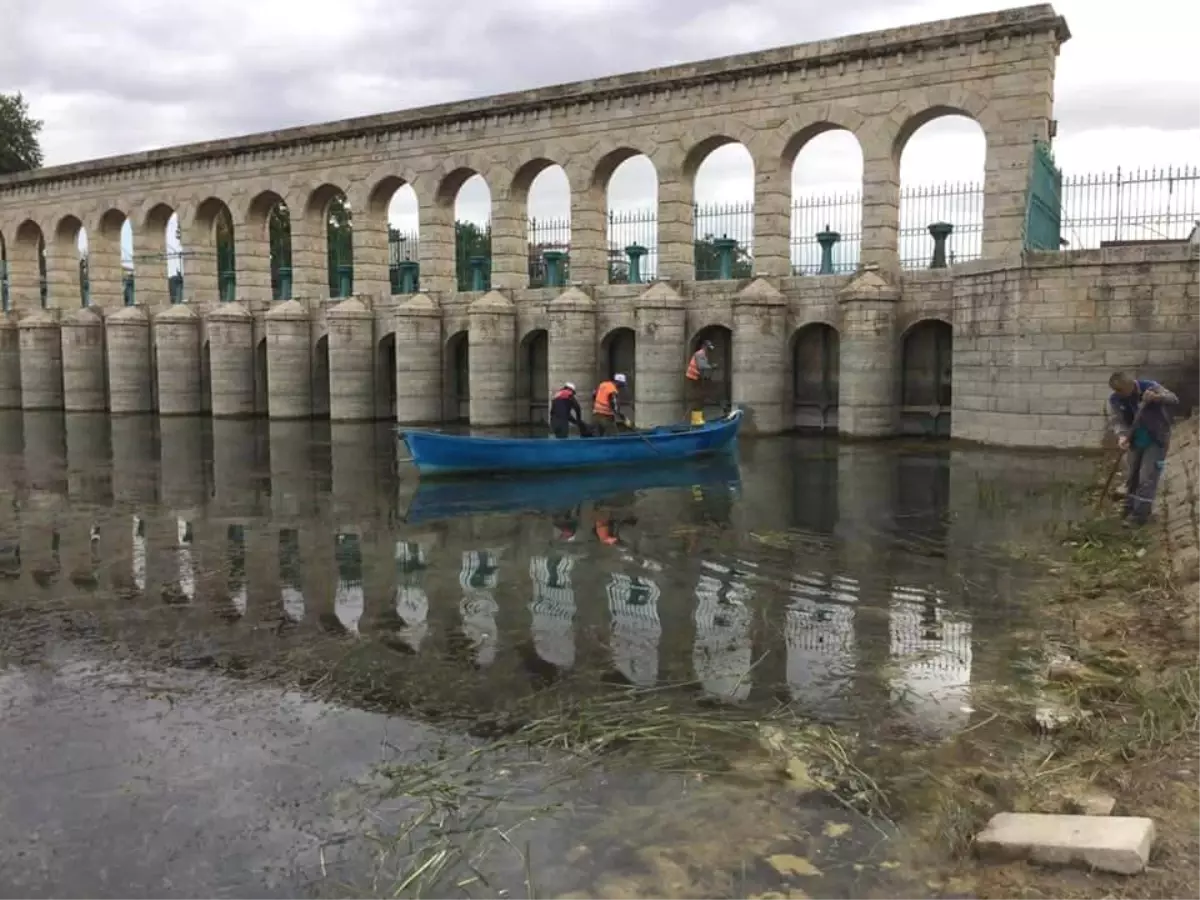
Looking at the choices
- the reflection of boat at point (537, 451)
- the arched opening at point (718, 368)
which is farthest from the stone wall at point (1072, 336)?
the arched opening at point (718, 368)

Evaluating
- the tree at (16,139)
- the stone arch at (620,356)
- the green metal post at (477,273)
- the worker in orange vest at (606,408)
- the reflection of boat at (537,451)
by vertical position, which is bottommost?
the reflection of boat at (537,451)

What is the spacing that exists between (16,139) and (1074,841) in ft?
190

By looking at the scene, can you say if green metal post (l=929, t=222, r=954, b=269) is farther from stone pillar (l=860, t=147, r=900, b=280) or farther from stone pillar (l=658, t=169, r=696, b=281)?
stone pillar (l=658, t=169, r=696, b=281)

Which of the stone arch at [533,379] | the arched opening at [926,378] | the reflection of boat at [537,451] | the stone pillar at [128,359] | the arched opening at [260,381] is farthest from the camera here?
the stone pillar at [128,359]

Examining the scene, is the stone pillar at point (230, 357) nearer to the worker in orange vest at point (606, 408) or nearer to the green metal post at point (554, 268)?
the green metal post at point (554, 268)

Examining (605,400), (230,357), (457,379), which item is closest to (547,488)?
(605,400)

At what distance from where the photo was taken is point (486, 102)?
26250 millimetres

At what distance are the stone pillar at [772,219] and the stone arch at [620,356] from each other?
13.2 feet

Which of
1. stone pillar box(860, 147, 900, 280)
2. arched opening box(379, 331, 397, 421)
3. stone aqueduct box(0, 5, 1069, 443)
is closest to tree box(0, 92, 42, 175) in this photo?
stone aqueduct box(0, 5, 1069, 443)

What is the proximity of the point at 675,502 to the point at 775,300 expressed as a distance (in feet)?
30.1

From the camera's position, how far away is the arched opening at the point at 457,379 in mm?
28188

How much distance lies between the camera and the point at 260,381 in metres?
31.2

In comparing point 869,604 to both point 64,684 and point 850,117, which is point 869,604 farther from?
point 850,117

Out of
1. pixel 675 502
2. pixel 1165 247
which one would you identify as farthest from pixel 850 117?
pixel 675 502
